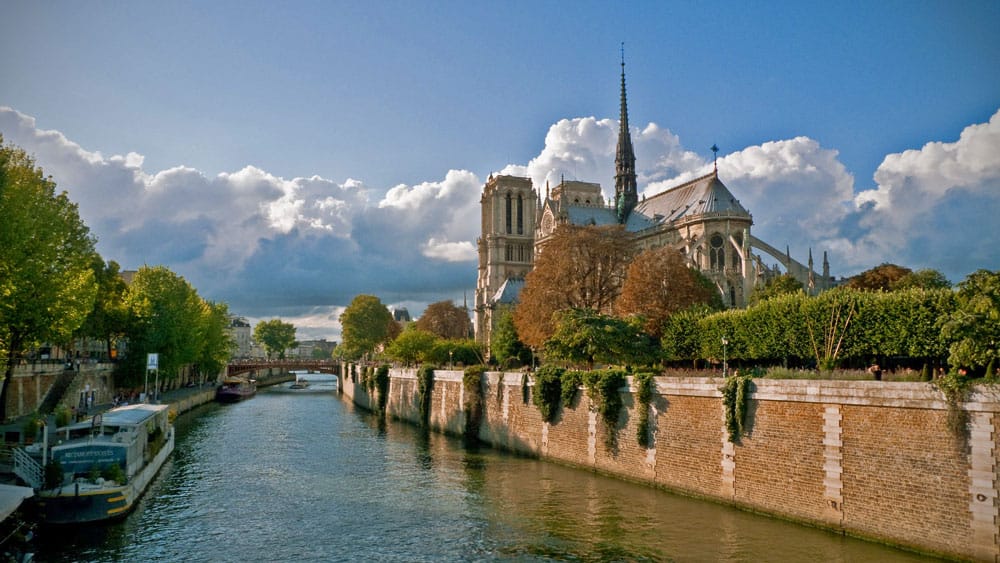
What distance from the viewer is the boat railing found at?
23.1 metres

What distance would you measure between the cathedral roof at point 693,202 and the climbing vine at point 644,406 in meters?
57.8

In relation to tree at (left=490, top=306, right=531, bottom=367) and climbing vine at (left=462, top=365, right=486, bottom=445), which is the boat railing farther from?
tree at (left=490, top=306, right=531, bottom=367)

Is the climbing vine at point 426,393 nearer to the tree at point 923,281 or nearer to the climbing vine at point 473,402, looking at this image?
the climbing vine at point 473,402

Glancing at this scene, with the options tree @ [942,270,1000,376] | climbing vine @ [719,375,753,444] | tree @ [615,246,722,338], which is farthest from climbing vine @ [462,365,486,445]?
tree @ [942,270,1000,376]

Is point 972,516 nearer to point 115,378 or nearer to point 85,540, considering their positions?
point 85,540

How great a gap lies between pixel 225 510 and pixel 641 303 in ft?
96.0

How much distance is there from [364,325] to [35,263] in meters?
84.1

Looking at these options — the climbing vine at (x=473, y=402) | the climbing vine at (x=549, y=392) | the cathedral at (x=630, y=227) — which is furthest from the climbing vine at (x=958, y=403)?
the cathedral at (x=630, y=227)

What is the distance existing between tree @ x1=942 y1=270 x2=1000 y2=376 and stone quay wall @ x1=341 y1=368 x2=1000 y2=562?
1.29m

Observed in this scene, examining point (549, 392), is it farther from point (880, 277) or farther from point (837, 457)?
point (880, 277)

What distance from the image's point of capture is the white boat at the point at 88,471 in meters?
23.1

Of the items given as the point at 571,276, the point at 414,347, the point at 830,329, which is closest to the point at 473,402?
the point at 571,276

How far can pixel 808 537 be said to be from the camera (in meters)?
22.7

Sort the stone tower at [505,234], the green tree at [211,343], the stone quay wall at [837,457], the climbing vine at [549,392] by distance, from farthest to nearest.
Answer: the stone tower at [505,234] < the green tree at [211,343] < the climbing vine at [549,392] < the stone quay wall at [837,457]
